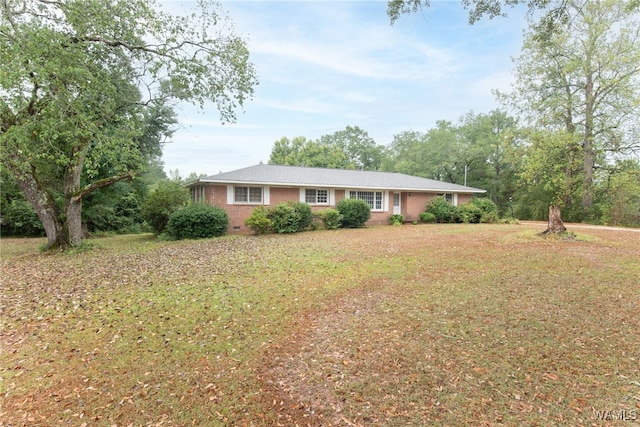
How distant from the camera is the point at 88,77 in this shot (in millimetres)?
7371

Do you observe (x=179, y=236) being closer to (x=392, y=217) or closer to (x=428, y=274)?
(x=428, y=274)

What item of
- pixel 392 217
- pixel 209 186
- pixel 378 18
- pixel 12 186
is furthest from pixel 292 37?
pixel 12 186

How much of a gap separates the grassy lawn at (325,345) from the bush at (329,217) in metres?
8.94

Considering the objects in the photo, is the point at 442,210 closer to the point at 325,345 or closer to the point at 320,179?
the point at 320,179

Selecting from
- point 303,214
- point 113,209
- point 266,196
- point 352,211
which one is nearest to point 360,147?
point 352,211

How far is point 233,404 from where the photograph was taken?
2857 mm

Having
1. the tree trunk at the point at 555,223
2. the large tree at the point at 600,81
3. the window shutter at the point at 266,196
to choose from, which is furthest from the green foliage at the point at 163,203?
the large tree at the point at 600,81

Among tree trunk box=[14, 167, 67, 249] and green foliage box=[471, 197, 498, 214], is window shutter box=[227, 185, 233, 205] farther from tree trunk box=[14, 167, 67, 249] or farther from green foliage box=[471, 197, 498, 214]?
green foliage box=[471, 197, 498, 214]

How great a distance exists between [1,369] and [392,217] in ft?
61.3

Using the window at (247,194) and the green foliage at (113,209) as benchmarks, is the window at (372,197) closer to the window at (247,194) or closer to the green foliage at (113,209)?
the window at (247,194)

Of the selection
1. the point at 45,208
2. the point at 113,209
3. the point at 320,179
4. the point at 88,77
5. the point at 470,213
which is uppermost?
the point at 88,77

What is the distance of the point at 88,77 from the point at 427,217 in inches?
731

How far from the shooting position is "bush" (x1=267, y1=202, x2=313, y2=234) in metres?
15.0

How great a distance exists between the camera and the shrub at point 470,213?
814 inches
